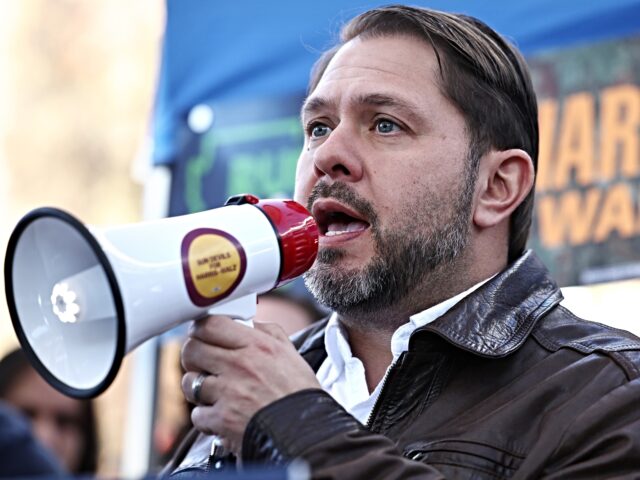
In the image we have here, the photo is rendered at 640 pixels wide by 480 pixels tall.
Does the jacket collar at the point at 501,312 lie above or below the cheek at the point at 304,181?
below

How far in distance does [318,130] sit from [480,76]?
1.45ft

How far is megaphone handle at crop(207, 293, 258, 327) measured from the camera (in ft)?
6.65

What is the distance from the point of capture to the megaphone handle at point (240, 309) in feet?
6.65

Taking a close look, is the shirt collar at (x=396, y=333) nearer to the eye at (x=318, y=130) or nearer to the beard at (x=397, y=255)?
the beard at (x=397, y=255)

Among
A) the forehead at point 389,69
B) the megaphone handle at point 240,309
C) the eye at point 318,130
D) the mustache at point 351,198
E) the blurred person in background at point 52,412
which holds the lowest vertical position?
the blurred person in background at point 52,412

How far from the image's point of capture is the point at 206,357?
2010 millimetres

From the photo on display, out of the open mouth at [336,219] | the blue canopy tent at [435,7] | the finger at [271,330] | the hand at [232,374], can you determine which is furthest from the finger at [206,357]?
the blue canopy tent at [435,7]

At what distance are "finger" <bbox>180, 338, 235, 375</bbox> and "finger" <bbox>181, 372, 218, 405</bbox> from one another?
0.05ft

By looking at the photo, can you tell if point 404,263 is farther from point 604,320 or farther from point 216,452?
point 604,320

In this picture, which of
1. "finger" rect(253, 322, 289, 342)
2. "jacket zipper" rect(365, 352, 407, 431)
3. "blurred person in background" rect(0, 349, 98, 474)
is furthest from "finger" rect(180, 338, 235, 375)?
"blurred person in background" rect(0, 349, 98, 474)

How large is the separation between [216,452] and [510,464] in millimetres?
594

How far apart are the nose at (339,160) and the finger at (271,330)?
0.52 m

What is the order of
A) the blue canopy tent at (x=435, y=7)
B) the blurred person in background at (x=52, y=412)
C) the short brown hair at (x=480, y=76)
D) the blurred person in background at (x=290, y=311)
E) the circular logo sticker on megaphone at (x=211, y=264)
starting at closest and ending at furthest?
the circular logo sticker on megaphone at (x=211, y=264) → the short brown hair at (x=480, y=76) → the blue canopy tent at (x=435, y=7) → the blurred person in background at (x=290, y=311) → the blurred person in background at (x=52, y=412)

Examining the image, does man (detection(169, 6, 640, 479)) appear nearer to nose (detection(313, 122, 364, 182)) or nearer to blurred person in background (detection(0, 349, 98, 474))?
nose (detection(313, 122, 364, 182))
